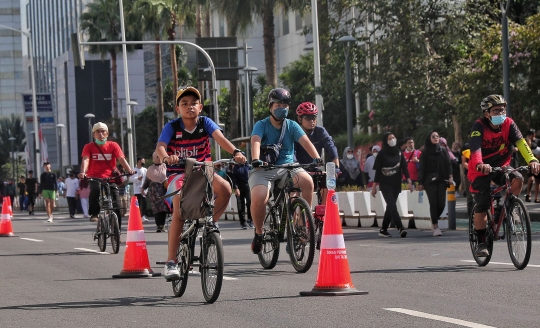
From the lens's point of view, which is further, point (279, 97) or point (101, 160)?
point (101, 160)

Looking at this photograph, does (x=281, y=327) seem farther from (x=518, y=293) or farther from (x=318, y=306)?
(x=518, y=293)

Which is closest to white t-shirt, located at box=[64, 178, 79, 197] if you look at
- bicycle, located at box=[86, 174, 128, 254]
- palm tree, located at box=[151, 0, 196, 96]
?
palm tree, located at box=[151, 0, 196, 96]

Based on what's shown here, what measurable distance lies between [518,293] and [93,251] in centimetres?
893

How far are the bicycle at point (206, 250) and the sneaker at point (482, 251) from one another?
11.3 ft

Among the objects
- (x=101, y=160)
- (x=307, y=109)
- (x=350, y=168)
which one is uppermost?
(x=307, y=109)

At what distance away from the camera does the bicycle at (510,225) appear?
11.2 m

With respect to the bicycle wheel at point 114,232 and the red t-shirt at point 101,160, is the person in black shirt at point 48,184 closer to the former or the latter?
the red t-shirt at point 101,160

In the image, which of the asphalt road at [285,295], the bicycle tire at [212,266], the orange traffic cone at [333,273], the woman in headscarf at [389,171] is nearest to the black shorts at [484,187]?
the asphalt road at [285,295]

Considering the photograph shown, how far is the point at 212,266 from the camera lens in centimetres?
895

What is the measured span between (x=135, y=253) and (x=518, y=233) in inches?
151

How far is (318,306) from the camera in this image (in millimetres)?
8594

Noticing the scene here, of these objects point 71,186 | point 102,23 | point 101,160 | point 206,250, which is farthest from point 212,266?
point 102,23

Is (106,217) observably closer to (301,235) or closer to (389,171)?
(389,171)

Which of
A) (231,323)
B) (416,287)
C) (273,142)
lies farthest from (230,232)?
(231,323)
